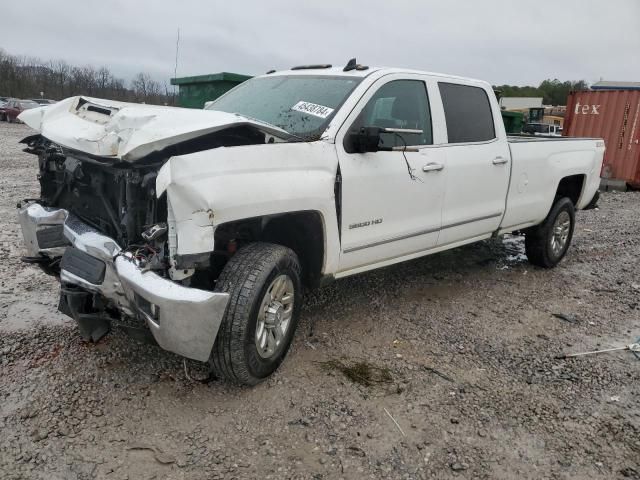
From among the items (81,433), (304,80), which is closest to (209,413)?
(81,433)

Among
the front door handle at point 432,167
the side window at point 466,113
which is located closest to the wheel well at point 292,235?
the front door handle at point 432,167

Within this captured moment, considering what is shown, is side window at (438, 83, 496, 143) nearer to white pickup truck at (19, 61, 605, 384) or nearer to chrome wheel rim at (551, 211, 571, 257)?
white pickup truck at (19, 61, 605, 384)

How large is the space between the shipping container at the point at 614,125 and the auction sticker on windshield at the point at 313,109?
42.4 feet

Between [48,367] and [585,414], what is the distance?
3211mm

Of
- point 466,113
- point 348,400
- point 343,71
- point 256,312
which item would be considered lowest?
point 348,400

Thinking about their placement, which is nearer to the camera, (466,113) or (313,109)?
(313,109)

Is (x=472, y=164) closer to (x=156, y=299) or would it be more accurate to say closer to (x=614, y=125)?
(x=156, y=299)

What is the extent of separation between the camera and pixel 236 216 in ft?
9.20

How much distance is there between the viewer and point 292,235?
357cm

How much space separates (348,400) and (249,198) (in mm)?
1303

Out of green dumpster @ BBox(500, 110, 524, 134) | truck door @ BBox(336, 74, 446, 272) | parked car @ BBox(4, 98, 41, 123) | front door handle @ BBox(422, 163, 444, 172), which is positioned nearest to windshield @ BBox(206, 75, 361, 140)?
truck door @ BBox(336, 74, 446, 272)

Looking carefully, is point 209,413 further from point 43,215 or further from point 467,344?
point 467,344

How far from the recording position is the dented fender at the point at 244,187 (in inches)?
102

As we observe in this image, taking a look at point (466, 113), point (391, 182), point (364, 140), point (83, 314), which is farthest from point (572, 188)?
point (83, 314)
